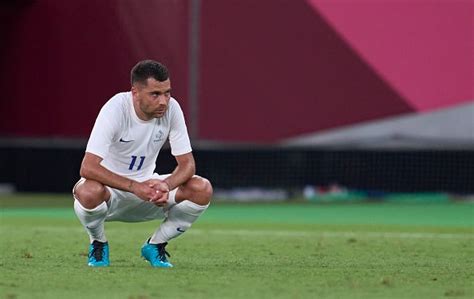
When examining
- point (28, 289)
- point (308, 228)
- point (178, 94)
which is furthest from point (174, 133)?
point (178, 94)

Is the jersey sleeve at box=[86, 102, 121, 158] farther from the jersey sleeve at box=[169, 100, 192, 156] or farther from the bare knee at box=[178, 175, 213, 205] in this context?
the bare knee at box=[178, 175, 213, 205]

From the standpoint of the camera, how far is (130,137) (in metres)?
8.05

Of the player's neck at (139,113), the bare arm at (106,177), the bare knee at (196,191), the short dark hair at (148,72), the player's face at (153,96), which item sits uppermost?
the short dark hair at (148,72)

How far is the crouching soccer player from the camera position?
25.6 ft

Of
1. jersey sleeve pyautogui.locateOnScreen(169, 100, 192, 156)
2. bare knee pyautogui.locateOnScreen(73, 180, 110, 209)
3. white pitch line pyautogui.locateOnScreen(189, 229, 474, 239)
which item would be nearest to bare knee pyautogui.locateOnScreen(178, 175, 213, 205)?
jersey sleeve pyautogui.locateOnScreen(169, 100, 192, 156)

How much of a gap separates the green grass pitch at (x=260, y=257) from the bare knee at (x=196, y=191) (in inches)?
18.9

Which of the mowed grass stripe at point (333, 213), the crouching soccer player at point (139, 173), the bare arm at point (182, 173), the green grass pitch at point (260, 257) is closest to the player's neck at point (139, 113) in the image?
the crouching soccer player at point (139, 173)

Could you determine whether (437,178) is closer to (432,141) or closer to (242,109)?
(432,141)

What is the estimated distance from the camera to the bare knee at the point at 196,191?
8.13m

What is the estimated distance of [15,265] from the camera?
819 cm

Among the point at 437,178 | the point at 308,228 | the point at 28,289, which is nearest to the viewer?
the point at 28,289

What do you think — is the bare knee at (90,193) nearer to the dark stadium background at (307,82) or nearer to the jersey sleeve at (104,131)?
the jersey sleeve at (104,131)

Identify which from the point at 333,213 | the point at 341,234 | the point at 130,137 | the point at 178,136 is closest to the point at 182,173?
the point at 178,136

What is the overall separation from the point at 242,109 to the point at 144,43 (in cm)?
193
